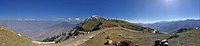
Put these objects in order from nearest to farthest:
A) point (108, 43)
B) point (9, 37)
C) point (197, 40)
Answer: point (9, 37) < point (197, 40) < point (108, 43)

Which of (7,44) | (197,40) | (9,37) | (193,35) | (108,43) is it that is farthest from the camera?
(108,43)

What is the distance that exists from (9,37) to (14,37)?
Result: 82 centimetres

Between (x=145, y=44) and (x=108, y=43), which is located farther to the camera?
(x=108, y=43)

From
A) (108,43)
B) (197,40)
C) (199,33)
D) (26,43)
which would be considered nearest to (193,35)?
(199,33)

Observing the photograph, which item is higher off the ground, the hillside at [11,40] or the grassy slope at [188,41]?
the hillside at [11,40]

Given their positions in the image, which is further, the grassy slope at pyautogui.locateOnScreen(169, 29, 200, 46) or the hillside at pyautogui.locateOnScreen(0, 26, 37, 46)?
the grassy slope at pyautogui.locateOnScreen(169, 29, 200, 46)

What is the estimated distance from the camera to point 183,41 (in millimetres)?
42219

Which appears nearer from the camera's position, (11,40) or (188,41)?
(11,40)

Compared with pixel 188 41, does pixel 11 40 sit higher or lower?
higher

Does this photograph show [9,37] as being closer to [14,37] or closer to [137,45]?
[14,37]

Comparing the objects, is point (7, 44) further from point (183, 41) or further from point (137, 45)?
point (183, 41)

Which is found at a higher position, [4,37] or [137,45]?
[4,37]

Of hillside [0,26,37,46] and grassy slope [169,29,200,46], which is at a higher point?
hillside [0,26,37,46]

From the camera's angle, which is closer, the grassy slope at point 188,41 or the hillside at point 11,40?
the hillside at point 11,40
